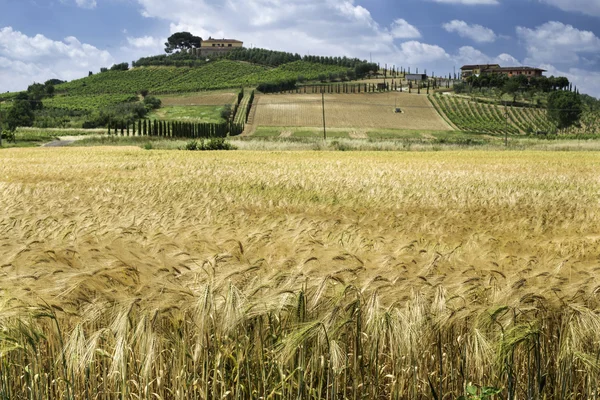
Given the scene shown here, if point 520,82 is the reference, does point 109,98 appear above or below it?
below

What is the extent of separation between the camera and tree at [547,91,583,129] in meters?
131

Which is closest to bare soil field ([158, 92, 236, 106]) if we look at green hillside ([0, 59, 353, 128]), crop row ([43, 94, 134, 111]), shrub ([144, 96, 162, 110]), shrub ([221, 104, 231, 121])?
shrub ([144, 96, 162, 110])

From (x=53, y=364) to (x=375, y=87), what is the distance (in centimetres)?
17071

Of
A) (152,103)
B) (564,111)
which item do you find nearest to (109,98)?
(152,103)

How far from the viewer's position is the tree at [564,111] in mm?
131250

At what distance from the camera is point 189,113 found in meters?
Result: 134

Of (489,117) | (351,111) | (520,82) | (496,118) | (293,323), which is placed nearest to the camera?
(293,323)

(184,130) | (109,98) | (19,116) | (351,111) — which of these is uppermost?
(109,98)

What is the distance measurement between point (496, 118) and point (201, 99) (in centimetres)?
6793

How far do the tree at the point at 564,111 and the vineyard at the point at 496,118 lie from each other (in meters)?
1.62

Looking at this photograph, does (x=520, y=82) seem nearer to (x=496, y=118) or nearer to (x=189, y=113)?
(x=496, y=118)

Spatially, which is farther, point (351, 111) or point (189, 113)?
point (189, 113)

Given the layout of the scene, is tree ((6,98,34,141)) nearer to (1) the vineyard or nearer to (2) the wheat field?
(1) the vineyard

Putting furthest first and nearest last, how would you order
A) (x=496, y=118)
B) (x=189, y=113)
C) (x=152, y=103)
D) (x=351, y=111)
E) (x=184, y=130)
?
(x=152, y=103) → (x=189, y=113) → (x=496, y=118) → (x=351, y=111) → (x=184, y=130)
